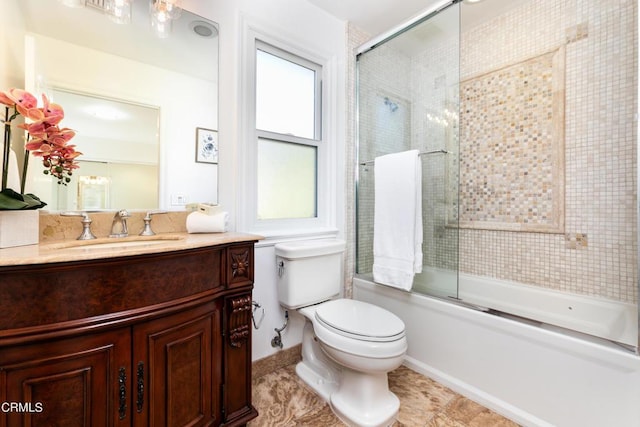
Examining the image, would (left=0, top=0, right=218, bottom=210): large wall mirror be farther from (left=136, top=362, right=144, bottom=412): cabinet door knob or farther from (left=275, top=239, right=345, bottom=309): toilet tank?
(left=136, top=362, right=144, bottom=412): cabinet door knob

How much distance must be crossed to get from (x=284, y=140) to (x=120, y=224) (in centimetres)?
104

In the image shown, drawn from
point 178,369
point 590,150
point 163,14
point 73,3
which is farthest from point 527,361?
point 73,3

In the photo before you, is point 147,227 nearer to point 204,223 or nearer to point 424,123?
point 204,223

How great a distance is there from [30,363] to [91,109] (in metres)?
1.02

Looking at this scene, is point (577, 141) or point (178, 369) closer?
point (178, 369)

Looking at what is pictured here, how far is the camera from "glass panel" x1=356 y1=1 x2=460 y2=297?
6.03 feet

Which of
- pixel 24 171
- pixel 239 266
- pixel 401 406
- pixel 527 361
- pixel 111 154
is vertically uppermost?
pixel 111 154

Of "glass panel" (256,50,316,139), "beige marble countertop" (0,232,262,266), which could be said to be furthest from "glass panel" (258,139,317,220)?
"beige marble countertop" (0,232,262,266)

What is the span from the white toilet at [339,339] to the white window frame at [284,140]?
153 millimetres

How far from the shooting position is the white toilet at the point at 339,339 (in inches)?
50.6

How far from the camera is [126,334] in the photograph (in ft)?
2.99

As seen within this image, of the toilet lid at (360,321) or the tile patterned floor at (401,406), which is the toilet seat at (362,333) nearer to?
the toilet lid at (360,321)

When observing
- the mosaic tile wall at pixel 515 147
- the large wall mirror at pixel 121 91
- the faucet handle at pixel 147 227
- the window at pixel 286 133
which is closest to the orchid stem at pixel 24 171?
the large wall mirror at pixel 121 91

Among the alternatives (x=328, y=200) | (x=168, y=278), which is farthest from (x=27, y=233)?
(x=328, y=200)
